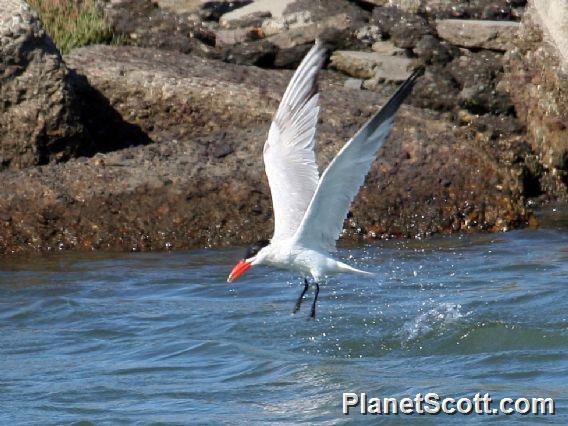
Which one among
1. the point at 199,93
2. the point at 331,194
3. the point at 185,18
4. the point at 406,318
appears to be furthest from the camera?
the point at 185,18

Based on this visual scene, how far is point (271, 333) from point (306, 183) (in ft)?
3.79

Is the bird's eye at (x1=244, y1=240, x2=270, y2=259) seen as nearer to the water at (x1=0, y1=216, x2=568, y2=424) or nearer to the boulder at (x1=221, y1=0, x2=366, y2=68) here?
the water at (x1=0, y1=216, x2=568, y2=424)

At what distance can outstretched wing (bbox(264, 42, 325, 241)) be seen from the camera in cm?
874

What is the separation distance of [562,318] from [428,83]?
17.2 ft

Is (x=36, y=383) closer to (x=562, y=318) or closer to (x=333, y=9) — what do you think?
(x=562, y=318)

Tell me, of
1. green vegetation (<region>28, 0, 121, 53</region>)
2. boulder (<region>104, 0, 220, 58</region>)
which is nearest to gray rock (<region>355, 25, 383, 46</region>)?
boulder (<region>104, 0, 220, 58</region>)

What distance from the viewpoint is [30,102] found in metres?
11.8

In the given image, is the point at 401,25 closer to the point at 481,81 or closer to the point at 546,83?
the point at 481,81

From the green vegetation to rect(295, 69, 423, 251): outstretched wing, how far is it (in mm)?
6378

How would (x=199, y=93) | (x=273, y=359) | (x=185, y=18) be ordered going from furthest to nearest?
1. (x=185, y=18)
2. (x=199, y=93)
3. (x=273, y=359)

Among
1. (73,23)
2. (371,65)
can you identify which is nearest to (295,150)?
(371,65)

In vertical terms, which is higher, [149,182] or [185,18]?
[185,18]

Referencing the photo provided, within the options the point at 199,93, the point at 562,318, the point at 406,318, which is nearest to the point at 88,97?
the point at 199,93

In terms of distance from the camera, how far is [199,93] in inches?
492
